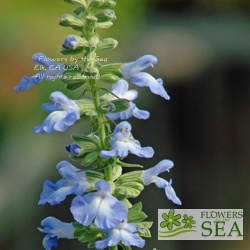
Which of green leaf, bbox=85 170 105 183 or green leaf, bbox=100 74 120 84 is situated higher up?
green leaf, bbox=100 74 120 84

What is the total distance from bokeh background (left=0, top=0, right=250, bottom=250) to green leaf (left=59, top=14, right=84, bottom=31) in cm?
155

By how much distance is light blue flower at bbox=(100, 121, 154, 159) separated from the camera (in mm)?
1023

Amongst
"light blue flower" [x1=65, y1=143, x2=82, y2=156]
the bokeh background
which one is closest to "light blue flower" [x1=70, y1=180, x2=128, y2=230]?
"light blue flower" [x1=65, y1=143, x2=82, y2=156]

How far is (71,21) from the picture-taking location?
1080 mm

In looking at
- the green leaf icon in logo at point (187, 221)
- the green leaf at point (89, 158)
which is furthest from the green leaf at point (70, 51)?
the green leaf icon in logo at point (187, 221)

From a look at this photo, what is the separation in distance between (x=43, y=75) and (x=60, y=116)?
14 centimetres

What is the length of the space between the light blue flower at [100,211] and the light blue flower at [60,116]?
0.48 ft

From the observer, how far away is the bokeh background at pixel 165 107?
274 centimetres

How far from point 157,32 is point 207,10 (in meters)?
0.34

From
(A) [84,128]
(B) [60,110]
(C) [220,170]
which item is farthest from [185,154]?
(B) [60,110]

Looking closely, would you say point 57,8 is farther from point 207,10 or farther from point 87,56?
point 87,56

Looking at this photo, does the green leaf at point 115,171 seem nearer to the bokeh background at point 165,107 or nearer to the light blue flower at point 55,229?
the light blue flower at point 55,229

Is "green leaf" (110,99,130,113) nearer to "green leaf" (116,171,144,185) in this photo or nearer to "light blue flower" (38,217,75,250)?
"green leaf" (116,171,144,185)

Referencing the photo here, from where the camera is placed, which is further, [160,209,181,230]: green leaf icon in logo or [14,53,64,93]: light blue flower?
[160,209,181,230]: green leaf icon in logo
